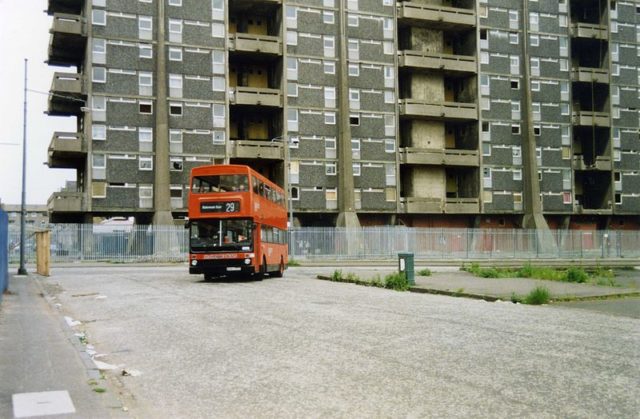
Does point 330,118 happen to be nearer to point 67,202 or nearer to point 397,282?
point 67,202

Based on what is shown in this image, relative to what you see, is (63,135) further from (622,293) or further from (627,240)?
(627,240)

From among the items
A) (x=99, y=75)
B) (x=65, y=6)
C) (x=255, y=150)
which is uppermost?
(x=65, y=6)

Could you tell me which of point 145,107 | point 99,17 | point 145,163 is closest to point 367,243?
point 145,163

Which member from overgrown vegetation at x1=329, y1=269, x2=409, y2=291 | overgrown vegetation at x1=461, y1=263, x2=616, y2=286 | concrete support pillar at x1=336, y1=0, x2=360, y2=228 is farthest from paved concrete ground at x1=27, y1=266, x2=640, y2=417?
concrete support pillar at x1=336, y1=0, x2=360, y2=228

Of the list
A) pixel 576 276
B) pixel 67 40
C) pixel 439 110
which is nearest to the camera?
pixel 576 276

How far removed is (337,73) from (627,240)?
2795cm

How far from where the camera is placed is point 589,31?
209 feet

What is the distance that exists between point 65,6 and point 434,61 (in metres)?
31.2

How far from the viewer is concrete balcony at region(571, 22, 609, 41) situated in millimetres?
63500

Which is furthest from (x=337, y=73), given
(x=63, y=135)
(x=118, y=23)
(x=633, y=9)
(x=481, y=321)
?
(x=481, y=321)

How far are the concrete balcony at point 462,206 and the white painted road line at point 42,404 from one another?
175ft

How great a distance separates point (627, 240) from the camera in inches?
2199

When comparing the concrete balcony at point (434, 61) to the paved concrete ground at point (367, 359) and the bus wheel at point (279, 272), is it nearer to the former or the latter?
the bus wheel at point (279, 272)

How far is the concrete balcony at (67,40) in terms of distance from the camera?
49.2 meters
